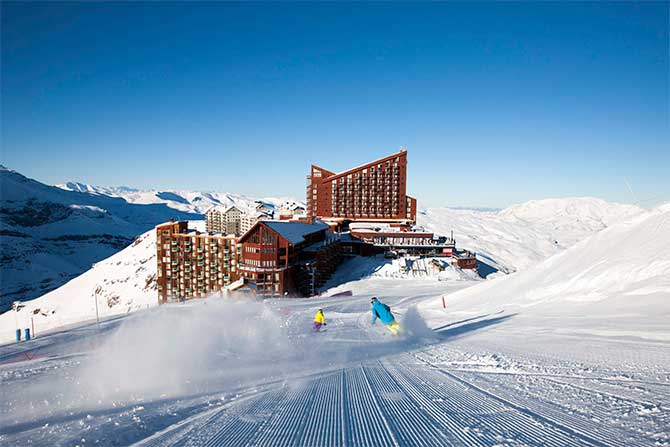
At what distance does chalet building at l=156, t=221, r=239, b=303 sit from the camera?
47.3 metres

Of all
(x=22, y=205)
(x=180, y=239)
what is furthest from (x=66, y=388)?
(x=22, y=205)

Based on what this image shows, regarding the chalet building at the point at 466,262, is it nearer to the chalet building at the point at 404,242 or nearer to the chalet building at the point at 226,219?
the chalet building at the point at 404,242

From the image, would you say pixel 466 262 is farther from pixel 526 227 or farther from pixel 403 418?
pixel 526 227

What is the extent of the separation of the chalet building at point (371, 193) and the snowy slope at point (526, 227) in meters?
18.0

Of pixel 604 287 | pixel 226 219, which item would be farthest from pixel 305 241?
pixel 226 219

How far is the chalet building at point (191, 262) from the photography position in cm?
4728

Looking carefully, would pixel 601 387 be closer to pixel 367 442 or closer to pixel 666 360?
pixel 666 360

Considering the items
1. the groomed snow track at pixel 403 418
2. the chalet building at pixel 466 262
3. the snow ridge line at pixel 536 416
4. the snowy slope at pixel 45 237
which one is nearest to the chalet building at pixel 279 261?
the chalet building at pixel 466 262

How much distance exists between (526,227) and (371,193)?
63.4m

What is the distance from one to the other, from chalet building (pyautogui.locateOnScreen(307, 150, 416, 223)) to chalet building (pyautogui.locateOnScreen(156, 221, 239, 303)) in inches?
854

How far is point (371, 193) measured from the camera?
63688 mm

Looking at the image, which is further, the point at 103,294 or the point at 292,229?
the point at 103,294

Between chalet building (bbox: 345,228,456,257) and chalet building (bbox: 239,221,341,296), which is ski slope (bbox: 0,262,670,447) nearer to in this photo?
chalet building (bbox: 239,221,341,296)

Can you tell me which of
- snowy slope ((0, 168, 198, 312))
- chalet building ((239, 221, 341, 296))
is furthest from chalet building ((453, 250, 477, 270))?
snowy slope ((0, 168, 198, 312))
